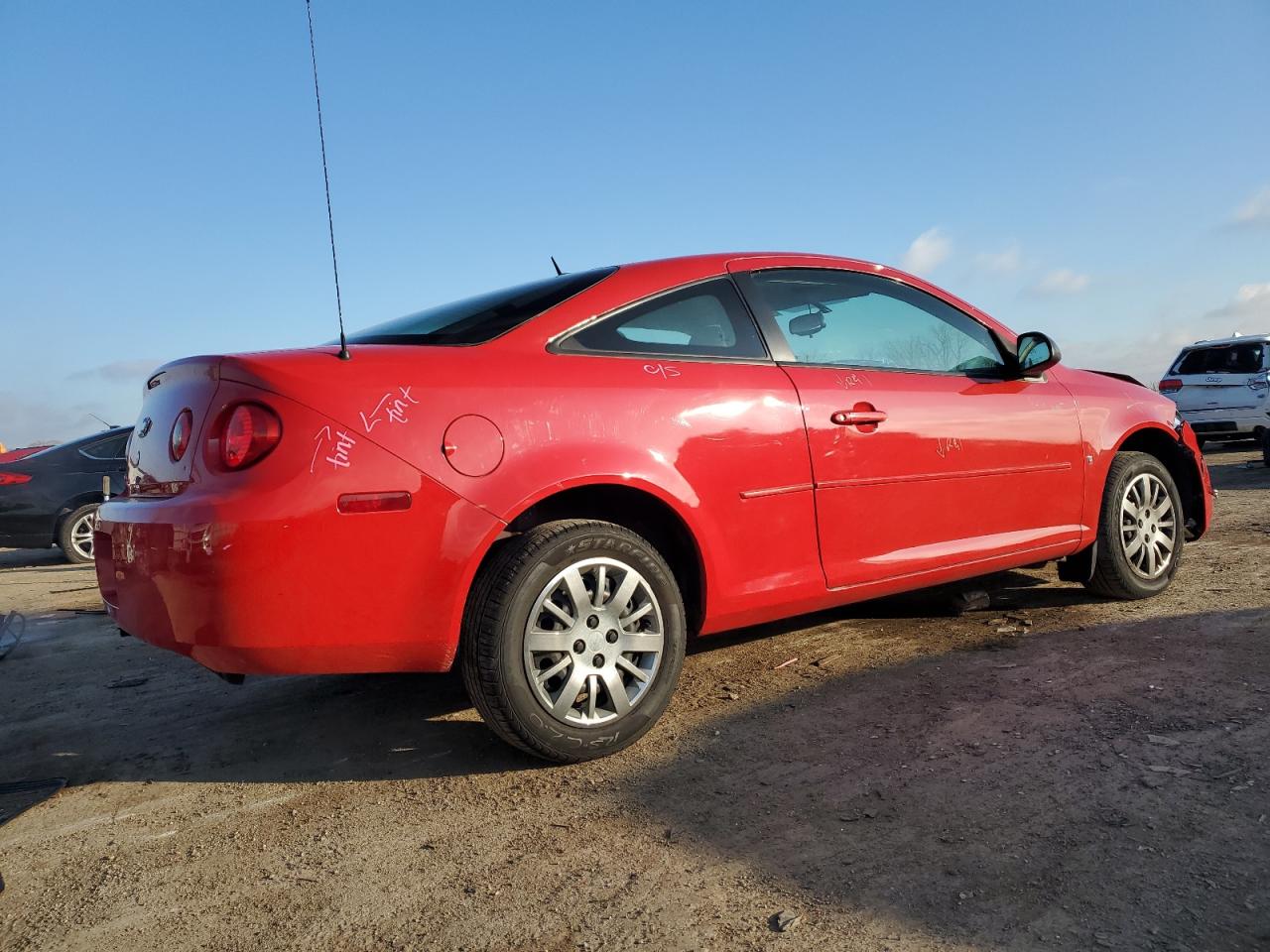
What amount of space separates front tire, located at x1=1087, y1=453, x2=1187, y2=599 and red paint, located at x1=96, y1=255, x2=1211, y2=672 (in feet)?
3.34

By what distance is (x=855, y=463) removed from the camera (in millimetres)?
3367

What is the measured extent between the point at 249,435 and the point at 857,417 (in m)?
2.06

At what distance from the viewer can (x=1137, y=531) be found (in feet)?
14.6

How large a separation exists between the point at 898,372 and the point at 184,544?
8.59ft

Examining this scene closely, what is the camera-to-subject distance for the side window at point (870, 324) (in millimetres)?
3514

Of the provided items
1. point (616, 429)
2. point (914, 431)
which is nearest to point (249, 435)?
point (616, 429)

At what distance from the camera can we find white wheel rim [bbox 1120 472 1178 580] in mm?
4426

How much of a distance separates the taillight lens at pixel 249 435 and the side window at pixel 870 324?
181 centimetres

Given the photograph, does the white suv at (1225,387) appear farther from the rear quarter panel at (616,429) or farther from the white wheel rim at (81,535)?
the white wheel rim at (81,535)

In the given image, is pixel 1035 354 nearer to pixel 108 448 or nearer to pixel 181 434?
pixel 181 434

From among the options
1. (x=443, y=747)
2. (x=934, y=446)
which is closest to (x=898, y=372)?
(x=934, y=446)

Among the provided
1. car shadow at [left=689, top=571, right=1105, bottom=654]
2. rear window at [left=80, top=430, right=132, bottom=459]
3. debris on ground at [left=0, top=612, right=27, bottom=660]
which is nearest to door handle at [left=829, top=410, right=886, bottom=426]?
car shadow at [left=689, top=571, right=1105, bottom=654]

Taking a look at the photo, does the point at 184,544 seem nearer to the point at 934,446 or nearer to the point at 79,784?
the point at 79,784

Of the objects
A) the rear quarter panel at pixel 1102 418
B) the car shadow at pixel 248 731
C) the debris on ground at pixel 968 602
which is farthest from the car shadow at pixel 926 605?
the car shadow at pixel 248 731
